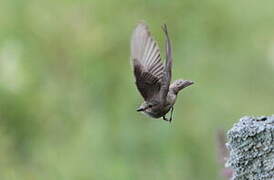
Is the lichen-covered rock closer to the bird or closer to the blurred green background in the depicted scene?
the bird

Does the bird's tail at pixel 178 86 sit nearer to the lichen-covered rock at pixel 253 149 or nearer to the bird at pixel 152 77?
the bird at pixel 152 77

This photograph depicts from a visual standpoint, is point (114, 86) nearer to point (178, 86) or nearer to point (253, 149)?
point (178, 86)

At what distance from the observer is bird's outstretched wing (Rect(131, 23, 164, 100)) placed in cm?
255

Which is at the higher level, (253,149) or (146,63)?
(146,63)

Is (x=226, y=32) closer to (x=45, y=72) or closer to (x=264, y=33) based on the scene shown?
(x=264, y=33)

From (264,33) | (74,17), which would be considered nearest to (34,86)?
(74,17)

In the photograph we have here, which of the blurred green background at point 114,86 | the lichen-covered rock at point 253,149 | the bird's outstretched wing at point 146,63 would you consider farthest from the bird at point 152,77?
the blurred green background at point 114,86

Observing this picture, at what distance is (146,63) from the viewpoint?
2650mm

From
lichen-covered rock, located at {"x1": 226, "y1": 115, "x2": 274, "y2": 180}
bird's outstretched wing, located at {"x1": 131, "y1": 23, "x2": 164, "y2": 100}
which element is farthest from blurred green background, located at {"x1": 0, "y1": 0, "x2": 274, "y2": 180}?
lichen-covered rock, located at {"x1": 226, "y1": 115, "x2": 274, "y2": 180}

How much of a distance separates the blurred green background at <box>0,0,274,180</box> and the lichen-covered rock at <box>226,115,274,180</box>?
2.85 metres

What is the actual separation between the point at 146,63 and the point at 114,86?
3673 millimetres

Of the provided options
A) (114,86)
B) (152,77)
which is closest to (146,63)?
(152,77)

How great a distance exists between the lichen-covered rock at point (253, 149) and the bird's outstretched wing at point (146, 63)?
40 centimetres

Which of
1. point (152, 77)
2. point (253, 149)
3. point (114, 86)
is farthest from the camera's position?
point (114, 86)
